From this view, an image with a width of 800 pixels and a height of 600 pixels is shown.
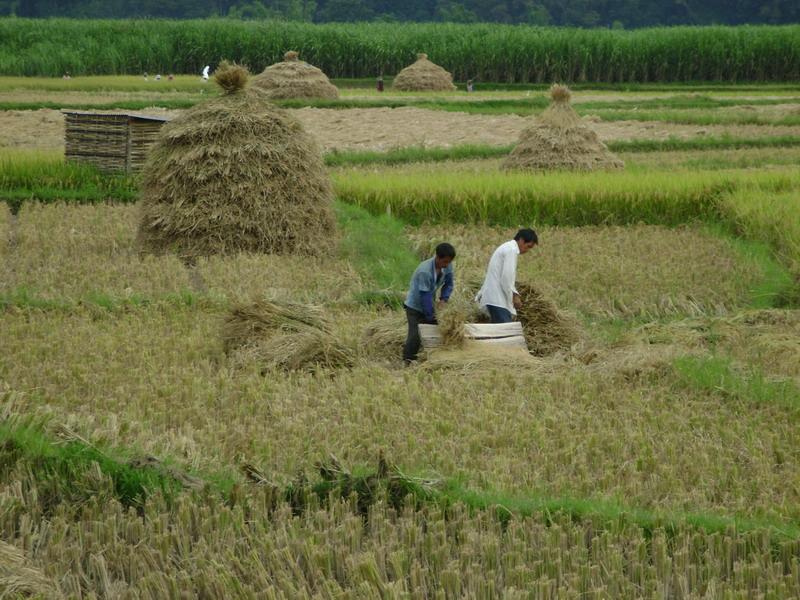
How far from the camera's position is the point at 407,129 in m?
22.4

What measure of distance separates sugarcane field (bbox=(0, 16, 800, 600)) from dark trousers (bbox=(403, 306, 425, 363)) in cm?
1

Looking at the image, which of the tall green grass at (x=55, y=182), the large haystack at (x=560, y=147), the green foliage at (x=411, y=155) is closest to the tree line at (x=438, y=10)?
the green foliage at (x=411, y=155)

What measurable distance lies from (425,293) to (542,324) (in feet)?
3.47

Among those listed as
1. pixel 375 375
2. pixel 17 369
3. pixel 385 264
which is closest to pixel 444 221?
pixel 385 264

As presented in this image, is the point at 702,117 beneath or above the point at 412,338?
above

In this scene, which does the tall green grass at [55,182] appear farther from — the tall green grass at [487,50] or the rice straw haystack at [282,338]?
the tall green grass at [487,50]

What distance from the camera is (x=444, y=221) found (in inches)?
506

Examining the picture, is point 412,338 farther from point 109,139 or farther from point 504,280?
point 109,139

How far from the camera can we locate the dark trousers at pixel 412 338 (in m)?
7.92

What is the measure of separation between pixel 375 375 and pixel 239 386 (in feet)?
2.87

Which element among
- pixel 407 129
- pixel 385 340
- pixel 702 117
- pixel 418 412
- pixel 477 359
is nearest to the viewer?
pixel 418 412

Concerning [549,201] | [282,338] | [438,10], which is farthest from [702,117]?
[438,10]

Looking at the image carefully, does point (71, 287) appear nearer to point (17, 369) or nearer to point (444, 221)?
point (17, 369)

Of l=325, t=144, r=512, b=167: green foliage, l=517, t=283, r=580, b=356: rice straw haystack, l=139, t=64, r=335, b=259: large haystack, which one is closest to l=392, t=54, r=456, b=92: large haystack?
l=325, t=144, r=512, b=167: green foliage
